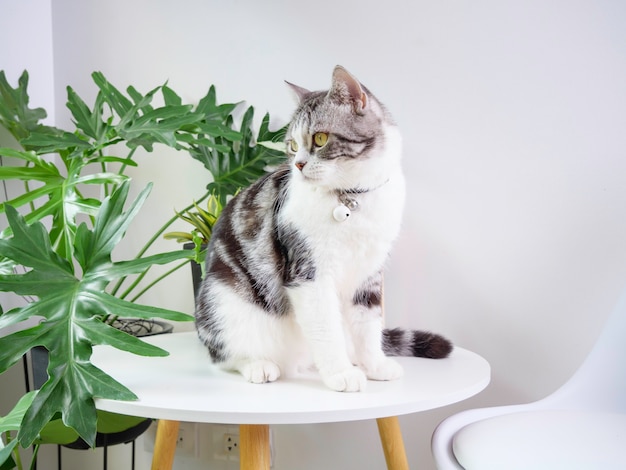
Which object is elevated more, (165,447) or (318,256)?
(318,256)

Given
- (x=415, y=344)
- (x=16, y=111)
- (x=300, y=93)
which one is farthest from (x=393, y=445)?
(x=16, y=111)

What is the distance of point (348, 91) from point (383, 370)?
52cm

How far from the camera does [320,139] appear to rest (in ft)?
3.29

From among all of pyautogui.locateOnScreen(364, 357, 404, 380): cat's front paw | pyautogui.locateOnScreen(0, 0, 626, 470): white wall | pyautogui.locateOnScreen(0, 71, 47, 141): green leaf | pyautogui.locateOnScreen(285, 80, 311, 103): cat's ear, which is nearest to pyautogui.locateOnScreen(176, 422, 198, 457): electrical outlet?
pyautogui.locateOnScreen(0, 0, 626, 470): white wall

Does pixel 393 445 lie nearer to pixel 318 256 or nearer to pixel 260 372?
pixel 260 372

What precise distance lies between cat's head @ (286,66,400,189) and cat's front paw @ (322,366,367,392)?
332 mm

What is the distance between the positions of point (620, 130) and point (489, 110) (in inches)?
11.6

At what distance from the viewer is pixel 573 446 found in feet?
2.83

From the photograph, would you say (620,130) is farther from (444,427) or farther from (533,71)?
(444,427)

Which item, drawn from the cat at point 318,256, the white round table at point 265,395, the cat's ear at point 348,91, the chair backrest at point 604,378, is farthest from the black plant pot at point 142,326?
the chair backrest at point 604,378

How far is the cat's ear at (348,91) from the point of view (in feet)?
3.22

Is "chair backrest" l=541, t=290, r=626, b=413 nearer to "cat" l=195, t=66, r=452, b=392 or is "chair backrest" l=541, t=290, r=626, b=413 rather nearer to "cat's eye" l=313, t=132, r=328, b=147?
"cat" l=195, t=66, r=452, b=392

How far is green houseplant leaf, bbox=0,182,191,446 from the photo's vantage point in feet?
2.81

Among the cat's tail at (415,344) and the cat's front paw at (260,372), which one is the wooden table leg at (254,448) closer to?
the cat's front paw at (260,372)
